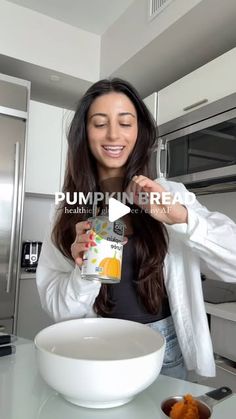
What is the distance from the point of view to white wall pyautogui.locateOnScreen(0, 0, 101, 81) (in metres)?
1.84

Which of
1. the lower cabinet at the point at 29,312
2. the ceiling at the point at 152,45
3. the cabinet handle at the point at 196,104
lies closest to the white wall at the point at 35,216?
the lower cabinet at the point at 29,312

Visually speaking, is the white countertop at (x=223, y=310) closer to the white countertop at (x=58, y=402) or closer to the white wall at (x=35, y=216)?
the white countertop at (x=58, y=402)

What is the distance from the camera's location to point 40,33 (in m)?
1.94

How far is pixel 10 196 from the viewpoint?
1860 mm

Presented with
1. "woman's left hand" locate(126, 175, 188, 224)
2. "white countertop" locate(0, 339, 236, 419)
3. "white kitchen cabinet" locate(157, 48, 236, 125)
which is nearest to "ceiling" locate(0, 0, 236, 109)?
"white kitchen cabinet" locate(157, 48, 236, 125)

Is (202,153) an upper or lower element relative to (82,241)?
upper

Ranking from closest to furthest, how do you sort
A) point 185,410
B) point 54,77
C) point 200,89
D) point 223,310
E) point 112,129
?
point 185,410
point 112,129
point 223,310
point 200,89
point 54,77

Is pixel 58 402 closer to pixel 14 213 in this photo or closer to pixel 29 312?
pixel 14 213

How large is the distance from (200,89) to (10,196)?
1149 mm

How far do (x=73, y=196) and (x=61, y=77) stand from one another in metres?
1.44

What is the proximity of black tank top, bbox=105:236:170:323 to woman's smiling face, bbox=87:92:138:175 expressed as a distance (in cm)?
21

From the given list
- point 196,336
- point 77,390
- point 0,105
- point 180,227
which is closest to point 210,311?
point 196,336

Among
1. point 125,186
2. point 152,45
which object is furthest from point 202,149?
point 125,186

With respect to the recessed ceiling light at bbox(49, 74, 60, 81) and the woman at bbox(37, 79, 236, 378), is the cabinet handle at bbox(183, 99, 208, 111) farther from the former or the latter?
the recessed ceiling light at bbox(49, 74, 60, 81)
